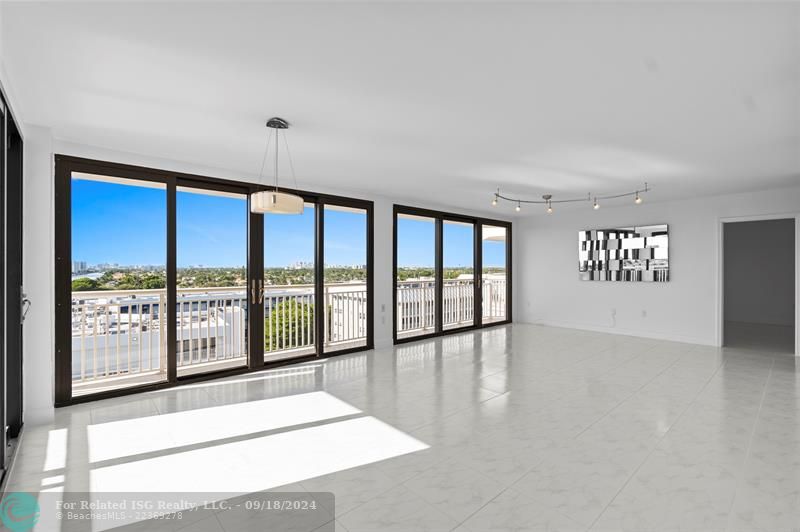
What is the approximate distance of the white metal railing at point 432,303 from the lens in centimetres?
727

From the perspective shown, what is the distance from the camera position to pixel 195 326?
5078 millimetres

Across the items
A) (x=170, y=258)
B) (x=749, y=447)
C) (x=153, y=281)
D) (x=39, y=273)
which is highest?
(x=170, y=258)

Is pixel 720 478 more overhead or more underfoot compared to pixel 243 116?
more underfoot

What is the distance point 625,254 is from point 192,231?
7.16m

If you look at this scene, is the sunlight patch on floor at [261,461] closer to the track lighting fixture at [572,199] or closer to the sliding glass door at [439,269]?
the sliding glass door at [439,269]

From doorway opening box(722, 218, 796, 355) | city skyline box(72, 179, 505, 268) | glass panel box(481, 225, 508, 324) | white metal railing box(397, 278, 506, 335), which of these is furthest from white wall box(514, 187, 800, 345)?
city skyline box(72, 179, 505, 268)

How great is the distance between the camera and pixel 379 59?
2.21 metres

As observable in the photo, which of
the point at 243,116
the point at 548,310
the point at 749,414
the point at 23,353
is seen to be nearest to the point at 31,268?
the point at 23,353

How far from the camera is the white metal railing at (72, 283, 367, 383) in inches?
172

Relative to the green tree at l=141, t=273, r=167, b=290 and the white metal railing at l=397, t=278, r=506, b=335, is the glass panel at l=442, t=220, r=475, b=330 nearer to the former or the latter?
the white metal railing at l=397, t=278, r=506, b=335

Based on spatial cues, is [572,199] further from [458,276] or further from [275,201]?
[275,201]

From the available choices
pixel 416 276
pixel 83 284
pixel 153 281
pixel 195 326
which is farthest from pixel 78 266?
pixel 416 276

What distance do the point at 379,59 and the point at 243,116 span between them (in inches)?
53.4

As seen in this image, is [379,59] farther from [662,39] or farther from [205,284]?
[205,284]
